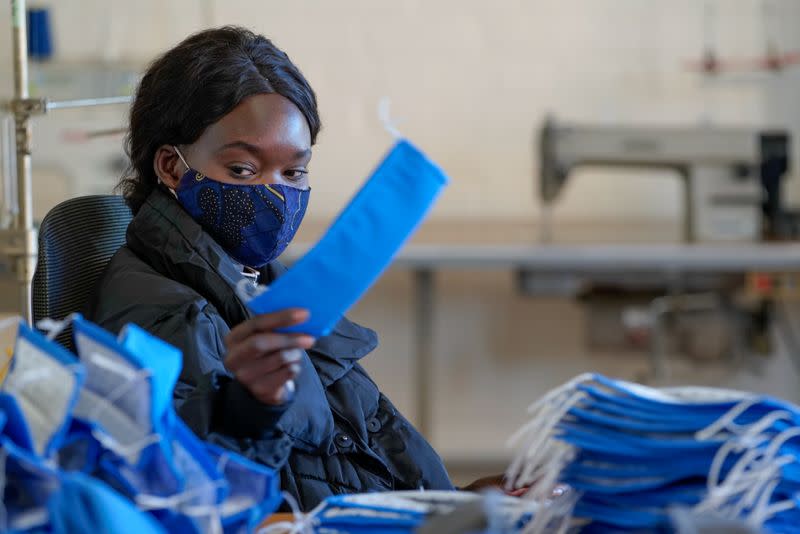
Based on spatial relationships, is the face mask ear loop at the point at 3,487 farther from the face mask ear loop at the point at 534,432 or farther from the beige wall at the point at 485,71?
the beige wall at the point at 485,71

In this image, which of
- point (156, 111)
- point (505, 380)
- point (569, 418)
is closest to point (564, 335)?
point (505, 380)

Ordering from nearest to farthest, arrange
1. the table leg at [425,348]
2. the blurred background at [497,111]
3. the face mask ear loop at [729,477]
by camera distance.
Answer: the face mask ear loop at [729,477] < the table leg at [425,348] < the blurred background at [497,111]

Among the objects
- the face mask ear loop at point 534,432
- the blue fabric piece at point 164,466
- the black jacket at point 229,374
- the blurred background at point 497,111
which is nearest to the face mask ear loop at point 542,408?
the face mask ear loop at point 534,432

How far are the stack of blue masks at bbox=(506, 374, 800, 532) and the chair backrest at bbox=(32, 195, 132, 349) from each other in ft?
2.71

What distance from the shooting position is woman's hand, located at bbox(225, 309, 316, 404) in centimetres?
84

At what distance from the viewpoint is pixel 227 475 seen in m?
0.79

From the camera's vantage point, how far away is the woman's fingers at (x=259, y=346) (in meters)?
0.85

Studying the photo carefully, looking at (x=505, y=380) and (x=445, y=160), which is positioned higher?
(x=445, y=160)

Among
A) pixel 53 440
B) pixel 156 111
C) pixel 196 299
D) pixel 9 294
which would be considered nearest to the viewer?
pixel 53 440

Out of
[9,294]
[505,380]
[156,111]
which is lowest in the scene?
[505,380]

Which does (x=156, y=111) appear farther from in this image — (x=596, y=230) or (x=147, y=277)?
(x=596, y=230)

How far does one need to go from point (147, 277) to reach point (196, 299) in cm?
10

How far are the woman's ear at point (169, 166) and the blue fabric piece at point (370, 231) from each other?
74cm

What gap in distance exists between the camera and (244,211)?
1411 mm
